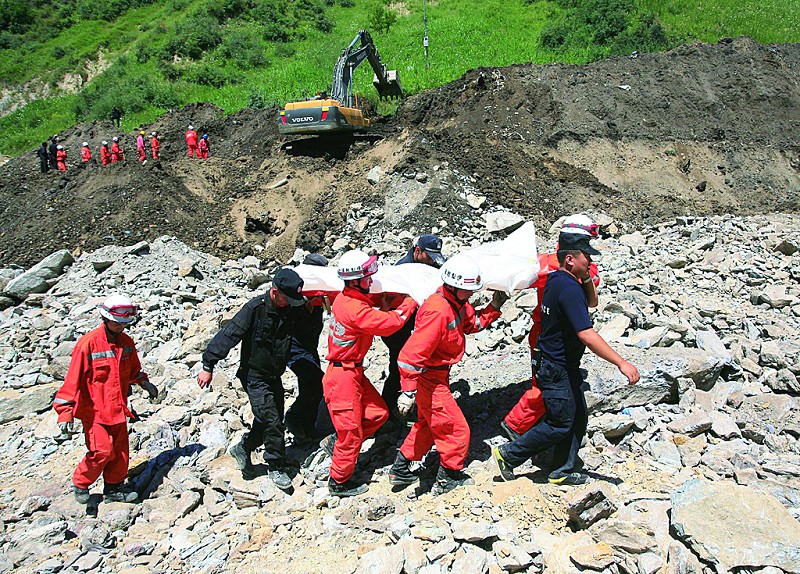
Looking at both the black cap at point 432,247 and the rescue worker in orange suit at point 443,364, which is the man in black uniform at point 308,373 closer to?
the black cap at point 432,247

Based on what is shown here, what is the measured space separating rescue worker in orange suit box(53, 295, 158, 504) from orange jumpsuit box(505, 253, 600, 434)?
3026 mm

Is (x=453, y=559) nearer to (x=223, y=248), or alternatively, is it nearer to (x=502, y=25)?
(x=223, y=248)

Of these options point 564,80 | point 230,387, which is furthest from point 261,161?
point 230,387

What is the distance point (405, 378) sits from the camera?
4023 mm

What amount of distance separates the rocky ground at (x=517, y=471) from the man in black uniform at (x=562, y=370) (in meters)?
0.21

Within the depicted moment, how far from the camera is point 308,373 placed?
5102 millimetres

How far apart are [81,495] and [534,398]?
3572mm

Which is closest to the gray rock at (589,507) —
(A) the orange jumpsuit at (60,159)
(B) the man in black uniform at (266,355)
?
(B) the man in black uniform at (266,355)

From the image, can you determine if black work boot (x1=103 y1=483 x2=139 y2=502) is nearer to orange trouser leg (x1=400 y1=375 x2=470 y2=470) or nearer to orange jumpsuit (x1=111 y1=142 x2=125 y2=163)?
orange trouser leg (x1=400 y1=375 x2=470 y2=470)

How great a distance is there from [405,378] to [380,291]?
0.84 meters

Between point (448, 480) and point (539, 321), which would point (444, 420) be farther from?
point (539, 321)

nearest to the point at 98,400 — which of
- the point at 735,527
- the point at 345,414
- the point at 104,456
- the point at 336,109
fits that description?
the point at 104,456

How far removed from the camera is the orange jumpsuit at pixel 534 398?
419 centimetres

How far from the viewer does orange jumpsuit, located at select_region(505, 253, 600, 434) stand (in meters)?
4.19
